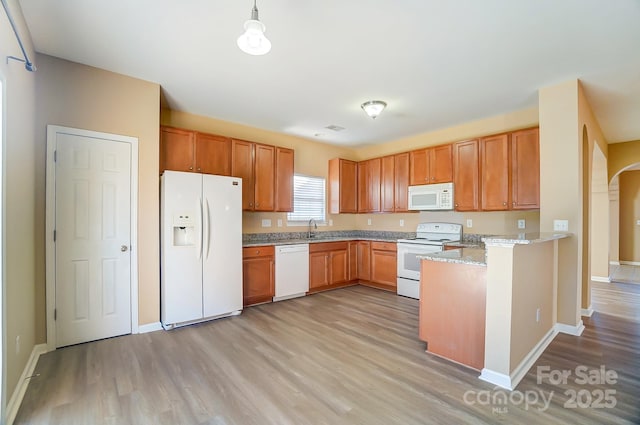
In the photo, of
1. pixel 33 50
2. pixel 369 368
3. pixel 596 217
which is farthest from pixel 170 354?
pixel 596 217

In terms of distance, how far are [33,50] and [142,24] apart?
121 centimetres

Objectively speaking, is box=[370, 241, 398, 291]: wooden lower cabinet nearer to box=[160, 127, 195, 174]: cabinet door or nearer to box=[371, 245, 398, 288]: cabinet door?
box=[371, 245, 398, 288]: cabinet door

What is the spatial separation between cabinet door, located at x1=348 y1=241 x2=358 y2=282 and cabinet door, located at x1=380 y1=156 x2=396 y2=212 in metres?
0.86

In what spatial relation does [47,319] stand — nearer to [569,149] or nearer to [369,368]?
[369,368]

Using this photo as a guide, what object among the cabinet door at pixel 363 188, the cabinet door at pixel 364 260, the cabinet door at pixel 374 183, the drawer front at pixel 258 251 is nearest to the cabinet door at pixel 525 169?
the cabinet door at pixel 374 183

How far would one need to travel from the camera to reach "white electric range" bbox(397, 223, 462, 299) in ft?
14.8

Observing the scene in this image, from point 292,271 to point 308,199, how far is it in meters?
1.57

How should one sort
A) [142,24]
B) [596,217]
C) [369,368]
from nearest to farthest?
1. [142,24]
2. [369,368]
3. [596,217]

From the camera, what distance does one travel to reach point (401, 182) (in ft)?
17.0

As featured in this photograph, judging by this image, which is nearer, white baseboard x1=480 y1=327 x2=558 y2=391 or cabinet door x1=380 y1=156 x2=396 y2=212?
white baseboard x1=480 y1=327 x2=558 y2=391

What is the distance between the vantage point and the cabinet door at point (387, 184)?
5.32 m

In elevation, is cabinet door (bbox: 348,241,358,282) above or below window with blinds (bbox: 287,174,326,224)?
below

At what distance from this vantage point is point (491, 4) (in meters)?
2.01

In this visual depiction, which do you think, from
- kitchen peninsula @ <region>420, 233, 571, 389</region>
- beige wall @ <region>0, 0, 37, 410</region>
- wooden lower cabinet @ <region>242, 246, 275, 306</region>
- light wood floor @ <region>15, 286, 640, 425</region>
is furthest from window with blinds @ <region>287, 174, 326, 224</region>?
beige wall @ <region>0, 0, 37, 410</region>
